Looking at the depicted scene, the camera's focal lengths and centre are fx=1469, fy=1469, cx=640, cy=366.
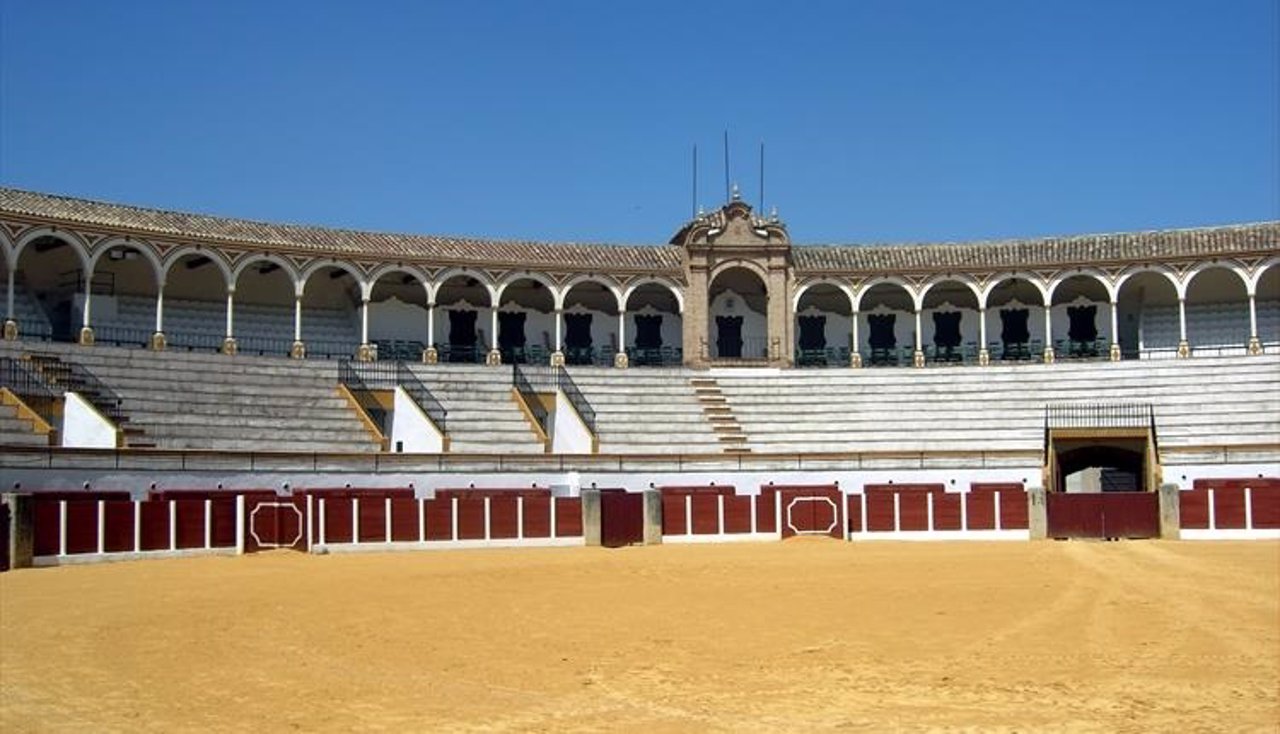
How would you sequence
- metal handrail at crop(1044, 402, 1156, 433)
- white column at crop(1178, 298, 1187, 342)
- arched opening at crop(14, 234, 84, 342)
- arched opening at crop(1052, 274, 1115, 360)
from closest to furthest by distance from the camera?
1. metal handrail at crop(1044, 402, 1156, 433)
2. arched opening at crop(14, 234, 84, 342)
3. white column at crop(1178, 298, 1187, 342)
4. arched opening at crop(1052, 274, 1115, 360)

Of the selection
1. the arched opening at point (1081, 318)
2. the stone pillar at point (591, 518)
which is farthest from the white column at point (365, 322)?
the arched opening at point (1081, 318)

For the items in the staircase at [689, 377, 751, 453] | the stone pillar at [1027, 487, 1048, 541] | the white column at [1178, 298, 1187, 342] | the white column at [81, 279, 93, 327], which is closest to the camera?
the stone pillar at [1027, 487, 1048, 541]

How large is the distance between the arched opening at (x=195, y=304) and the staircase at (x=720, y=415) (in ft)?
39.4

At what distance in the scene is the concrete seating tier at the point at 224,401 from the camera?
29.2 meters

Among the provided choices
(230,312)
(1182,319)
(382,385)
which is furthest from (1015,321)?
(230,312)

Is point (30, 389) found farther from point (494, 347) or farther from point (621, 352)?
point (621, 352)

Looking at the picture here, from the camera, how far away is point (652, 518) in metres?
28.7

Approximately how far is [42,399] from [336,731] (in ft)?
67.1

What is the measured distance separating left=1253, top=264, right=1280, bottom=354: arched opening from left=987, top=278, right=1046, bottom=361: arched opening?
18.3 ft

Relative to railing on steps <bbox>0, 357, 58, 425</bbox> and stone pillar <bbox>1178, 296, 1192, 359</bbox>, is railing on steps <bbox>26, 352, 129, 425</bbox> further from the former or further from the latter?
stone pillar <bbox>1178, 296, 1192, 359</bbox>

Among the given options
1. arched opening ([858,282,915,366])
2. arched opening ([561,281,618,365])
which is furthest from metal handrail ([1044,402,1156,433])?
arched opening ([561,281,618,365])

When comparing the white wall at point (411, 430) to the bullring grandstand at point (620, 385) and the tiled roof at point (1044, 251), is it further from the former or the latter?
the tiled roof at point (1044, 251)

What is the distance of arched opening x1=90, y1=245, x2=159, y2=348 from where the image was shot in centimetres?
3481

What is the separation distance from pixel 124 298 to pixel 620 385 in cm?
1240
